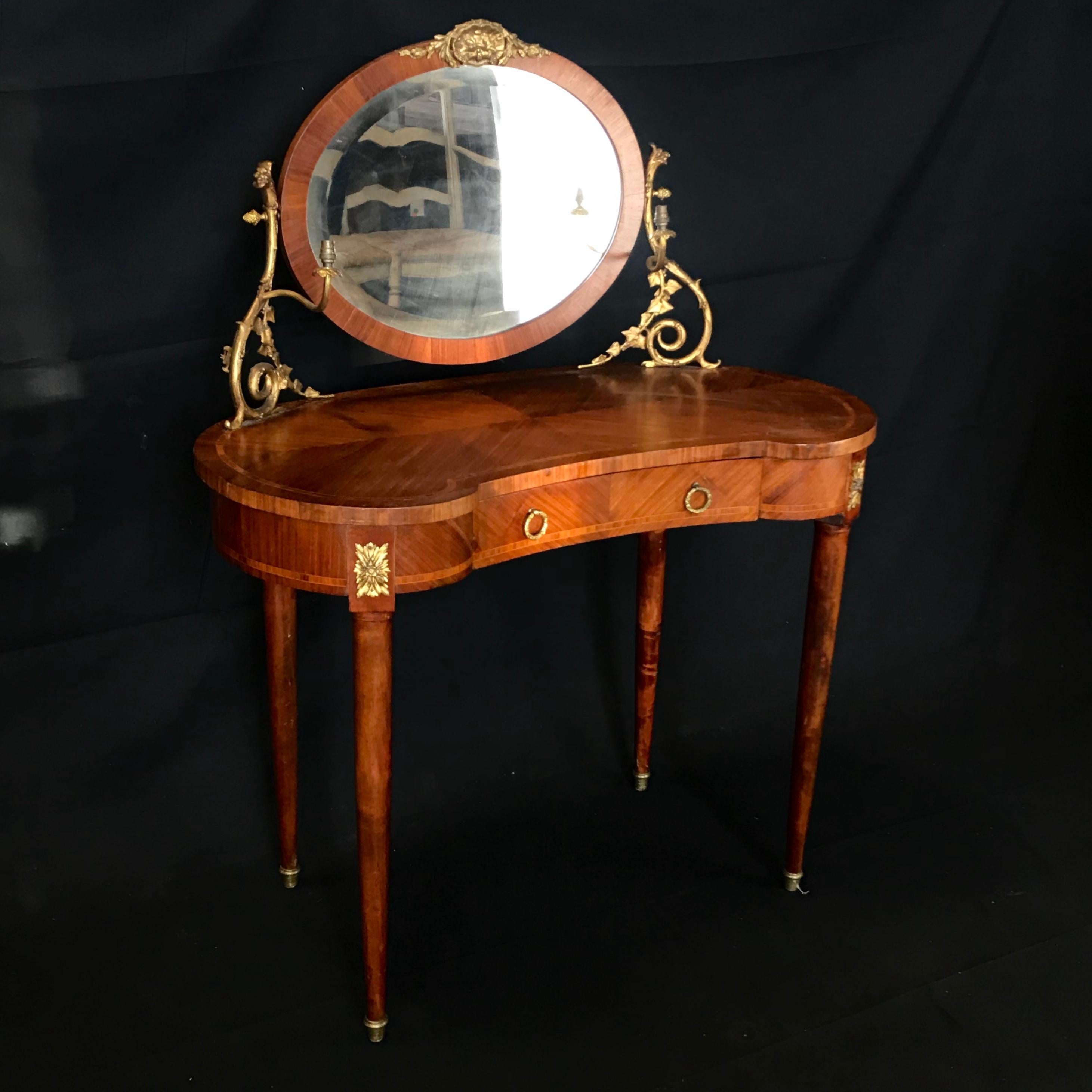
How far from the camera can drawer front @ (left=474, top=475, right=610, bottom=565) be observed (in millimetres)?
2369

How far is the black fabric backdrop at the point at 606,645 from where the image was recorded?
2602 millimetres

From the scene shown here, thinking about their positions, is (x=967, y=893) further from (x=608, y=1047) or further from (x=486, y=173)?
(x=486, y=173)

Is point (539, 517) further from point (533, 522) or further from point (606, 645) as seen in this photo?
point (606, 645)

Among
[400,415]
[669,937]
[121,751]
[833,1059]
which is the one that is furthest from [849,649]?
[121,751]

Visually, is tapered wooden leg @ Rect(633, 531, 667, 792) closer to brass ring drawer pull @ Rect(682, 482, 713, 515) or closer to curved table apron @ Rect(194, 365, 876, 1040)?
curved table apron @ Rect(194, 365, 876, 1040)

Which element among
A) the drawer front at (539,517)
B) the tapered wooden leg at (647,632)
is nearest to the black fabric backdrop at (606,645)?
the tapered wooden leg at (647,632)

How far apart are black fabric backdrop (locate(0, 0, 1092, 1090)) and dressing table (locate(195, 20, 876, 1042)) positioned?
185 millimetres

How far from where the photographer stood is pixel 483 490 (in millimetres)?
2312

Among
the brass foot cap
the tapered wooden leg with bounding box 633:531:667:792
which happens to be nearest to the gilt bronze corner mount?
the tapered wooden leg with bounding box 633:531:667:792

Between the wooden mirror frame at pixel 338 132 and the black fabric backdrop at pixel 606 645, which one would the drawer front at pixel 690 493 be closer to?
the wooden mirror frame at pixel 338 132

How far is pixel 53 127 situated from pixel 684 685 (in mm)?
2151

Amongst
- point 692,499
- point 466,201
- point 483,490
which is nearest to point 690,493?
point 692,499

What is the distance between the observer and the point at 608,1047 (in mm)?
2590

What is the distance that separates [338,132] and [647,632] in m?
1.44
